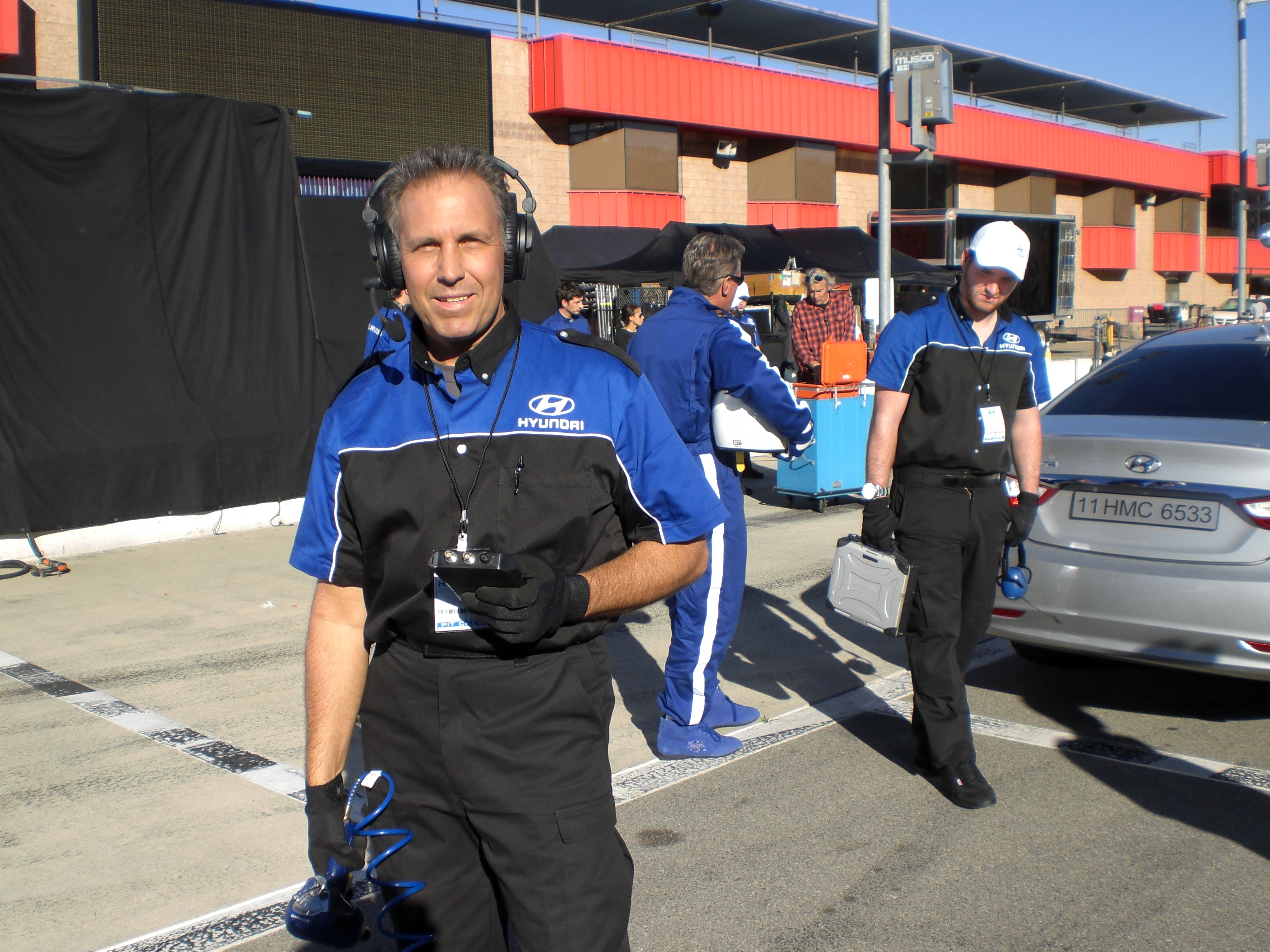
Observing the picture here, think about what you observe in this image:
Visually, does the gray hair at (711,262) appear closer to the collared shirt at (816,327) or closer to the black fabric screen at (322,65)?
the collared shirt at (816,327)

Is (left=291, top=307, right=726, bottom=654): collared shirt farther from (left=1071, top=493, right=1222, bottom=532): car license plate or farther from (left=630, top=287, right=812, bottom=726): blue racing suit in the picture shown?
(left=1071, top=493, right=1222, bottom=532): car license plate

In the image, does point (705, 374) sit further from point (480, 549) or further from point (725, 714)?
point (480, 549)

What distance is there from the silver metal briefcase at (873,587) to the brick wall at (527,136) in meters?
22.5

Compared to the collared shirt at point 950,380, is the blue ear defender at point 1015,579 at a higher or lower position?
lower

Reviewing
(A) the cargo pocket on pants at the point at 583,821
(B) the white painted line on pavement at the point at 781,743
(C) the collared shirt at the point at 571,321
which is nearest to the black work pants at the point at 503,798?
(A) the cargo pocket on pants at the point at 583,821

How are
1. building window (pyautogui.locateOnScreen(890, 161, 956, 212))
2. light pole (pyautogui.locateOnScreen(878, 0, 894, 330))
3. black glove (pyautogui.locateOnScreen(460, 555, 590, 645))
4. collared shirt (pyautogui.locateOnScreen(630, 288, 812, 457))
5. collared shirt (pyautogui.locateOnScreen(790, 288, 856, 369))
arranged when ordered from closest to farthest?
black glove (pyautogui.locateOnScreen(460, 555, 590, 645))
collared shirt (pyautogui.locateOnScreen(630, 288, 812, 457))
light pole (pyautogui.locateOnScreen(878, 0, 894, 330))
collared shirt (pyautogui.locateOnScreen(790, 288, 856, 369))
building window (pyautogui.locateOnScreen(890, 161, 956, 212))

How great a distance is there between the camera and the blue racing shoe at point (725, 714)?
492 cm

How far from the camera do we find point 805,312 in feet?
43.2

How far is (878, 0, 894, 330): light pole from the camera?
42.1ft

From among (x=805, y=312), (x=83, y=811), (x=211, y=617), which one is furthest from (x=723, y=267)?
(x=805, y=312)

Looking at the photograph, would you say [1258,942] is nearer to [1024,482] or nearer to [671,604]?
[1024,482]

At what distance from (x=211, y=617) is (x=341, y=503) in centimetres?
539

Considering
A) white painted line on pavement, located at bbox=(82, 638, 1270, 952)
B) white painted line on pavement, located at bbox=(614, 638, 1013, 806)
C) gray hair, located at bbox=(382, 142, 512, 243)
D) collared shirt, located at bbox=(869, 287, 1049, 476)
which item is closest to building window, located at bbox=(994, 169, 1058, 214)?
white painted line on pavement, located at bbox=(614, 638, 1013, 806)

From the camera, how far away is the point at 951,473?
4172 millimetres
